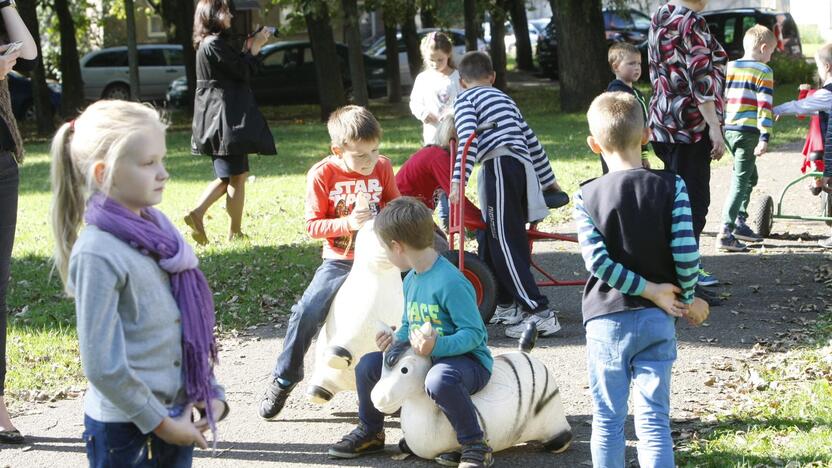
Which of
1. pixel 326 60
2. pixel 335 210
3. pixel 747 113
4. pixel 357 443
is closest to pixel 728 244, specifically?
pixel 747 113

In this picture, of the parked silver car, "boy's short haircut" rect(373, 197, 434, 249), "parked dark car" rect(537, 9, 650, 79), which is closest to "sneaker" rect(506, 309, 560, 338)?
"boy's short haircut" rect(373, 197, 434, 249)

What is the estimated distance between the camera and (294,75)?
2934 cm

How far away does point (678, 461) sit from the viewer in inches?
185

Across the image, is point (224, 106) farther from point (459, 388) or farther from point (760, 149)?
point (459, 388)

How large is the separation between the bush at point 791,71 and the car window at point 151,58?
17266mm

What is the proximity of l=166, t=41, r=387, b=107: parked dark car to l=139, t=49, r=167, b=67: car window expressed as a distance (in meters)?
4.62

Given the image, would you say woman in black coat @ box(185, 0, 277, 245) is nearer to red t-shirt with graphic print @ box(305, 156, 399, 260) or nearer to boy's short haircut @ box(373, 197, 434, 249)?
red t-shirt with graphic print @ box(305, 156, 399, 260)

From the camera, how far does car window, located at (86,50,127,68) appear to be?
32.1 metres

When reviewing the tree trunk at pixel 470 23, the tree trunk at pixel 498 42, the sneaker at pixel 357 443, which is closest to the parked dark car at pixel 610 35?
the tree trunk at pixel 498 42

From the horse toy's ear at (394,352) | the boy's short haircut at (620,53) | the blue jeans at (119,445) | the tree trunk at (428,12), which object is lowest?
the horse toy's ear at (394,352)

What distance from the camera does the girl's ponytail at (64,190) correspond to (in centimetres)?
311

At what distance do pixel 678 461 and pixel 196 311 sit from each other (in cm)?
245

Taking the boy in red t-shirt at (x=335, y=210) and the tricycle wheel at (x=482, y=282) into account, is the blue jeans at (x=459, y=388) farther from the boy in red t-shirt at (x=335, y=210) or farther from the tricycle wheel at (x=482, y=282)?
the tricycle wheel at (x=482, y=282)

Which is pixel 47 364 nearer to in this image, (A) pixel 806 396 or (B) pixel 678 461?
(B) pixel 678 461
